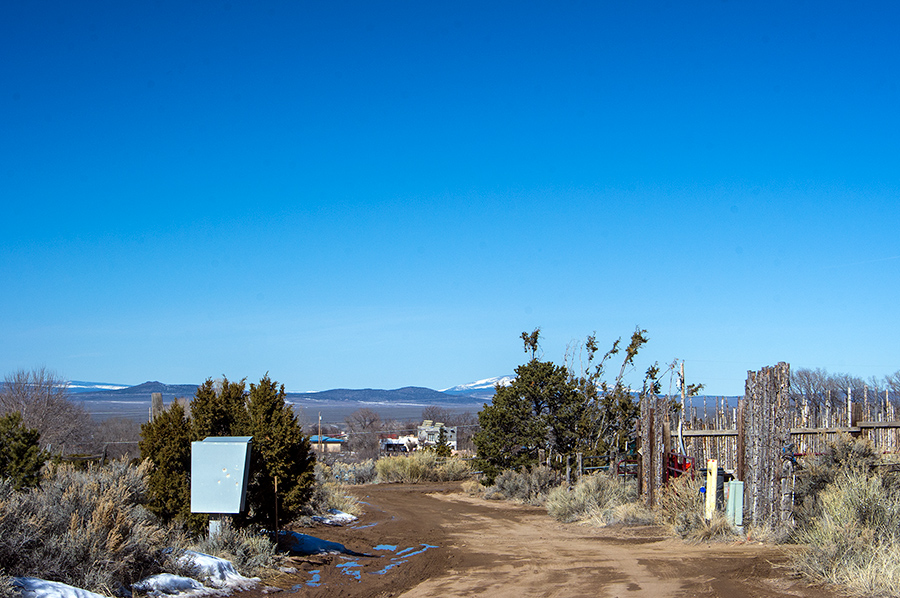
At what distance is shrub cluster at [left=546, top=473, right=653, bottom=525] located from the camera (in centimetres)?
1577

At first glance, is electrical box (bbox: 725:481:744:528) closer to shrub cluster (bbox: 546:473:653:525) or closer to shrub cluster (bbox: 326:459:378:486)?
shrub cluster (bbox: 546:473:653:525)

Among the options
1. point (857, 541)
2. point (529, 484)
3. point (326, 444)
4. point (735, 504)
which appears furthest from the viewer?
point (326, 444)

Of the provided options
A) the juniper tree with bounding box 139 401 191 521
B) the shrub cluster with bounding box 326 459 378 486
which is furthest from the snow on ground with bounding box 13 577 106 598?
the shrub cluster with bounding box 326 459 378 486

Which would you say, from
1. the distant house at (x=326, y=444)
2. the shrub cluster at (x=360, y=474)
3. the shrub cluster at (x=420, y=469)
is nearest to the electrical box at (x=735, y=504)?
the shrub cluster at (x=420, y=469)

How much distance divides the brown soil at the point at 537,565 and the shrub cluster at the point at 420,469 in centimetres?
1471

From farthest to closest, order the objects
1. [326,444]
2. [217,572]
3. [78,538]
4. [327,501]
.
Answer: [326,444] → [327,501] → [217,572] → [78,538]

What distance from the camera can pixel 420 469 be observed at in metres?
31.4

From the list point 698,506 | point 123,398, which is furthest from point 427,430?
point 123,398

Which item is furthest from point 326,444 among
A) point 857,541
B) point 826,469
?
point 857,541

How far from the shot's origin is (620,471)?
2130 centimetres

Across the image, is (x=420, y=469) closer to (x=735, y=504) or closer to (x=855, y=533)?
(x=735, y=504)

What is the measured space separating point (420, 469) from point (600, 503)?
49.1ft

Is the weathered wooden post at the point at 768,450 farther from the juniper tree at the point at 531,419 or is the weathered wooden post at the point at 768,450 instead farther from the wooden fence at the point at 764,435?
the juniper tree at the point at 531,419

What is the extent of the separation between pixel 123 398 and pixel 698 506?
195230mm
